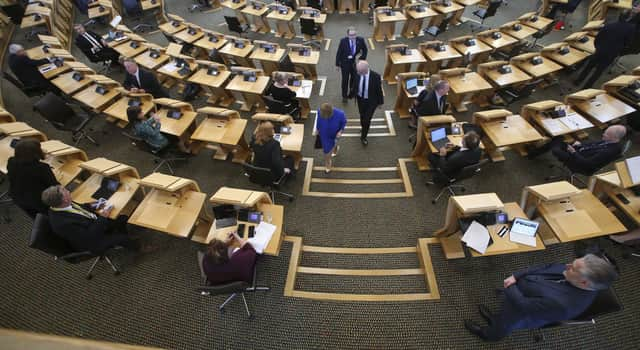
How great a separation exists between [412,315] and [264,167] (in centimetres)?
281

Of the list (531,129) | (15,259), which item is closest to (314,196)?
(531,129)

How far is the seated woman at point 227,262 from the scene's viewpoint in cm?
278

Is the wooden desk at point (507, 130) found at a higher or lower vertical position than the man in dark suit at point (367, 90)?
lower

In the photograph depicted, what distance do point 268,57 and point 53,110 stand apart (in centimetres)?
466

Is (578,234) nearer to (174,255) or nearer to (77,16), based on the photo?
(174,255)

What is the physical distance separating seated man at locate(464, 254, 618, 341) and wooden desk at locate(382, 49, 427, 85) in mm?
5381

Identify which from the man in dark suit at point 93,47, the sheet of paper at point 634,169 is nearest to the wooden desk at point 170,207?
the sheet of paper at point 634,169

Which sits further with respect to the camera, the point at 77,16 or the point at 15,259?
the point at 77,16

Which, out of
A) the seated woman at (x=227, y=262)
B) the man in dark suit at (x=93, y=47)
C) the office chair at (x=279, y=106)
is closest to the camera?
the seated woman at (x=227, y=262)

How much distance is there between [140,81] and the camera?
5773 millimetres

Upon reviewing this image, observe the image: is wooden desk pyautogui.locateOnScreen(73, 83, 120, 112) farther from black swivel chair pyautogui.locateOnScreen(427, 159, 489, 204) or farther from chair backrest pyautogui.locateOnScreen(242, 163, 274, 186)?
black swivel chair pyautogui.locateOnScreen(427, 159, 489, 204)

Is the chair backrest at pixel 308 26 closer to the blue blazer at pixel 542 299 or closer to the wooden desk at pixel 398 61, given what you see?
the wooden desk at pixel 398 61

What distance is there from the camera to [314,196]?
15.6 feet

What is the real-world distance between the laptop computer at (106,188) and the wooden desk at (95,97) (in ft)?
8.16
